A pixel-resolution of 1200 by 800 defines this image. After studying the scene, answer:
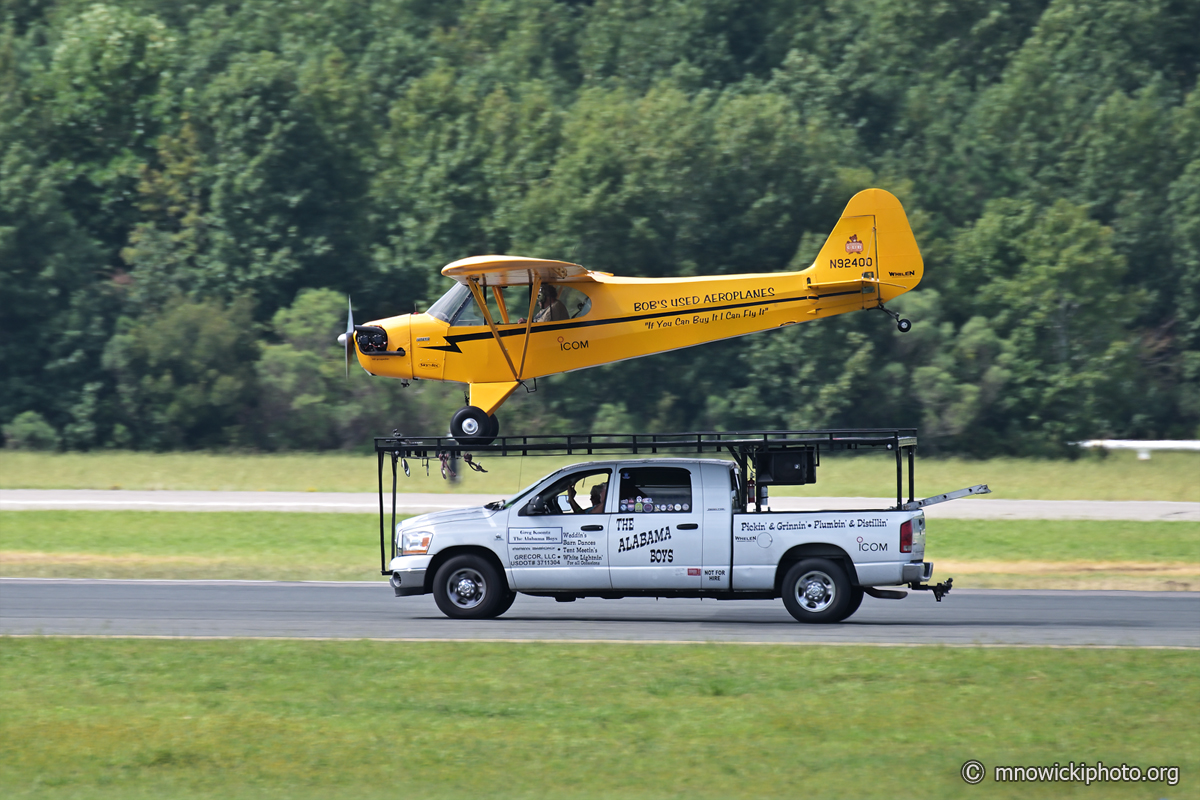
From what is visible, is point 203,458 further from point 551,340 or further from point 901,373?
point 551,340

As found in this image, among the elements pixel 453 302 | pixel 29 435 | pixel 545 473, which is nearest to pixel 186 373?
pixel 29 435

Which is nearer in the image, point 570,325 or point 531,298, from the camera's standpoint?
point 531,298

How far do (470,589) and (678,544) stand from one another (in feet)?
8.40

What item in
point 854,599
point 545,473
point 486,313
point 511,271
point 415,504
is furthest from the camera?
point 545,473

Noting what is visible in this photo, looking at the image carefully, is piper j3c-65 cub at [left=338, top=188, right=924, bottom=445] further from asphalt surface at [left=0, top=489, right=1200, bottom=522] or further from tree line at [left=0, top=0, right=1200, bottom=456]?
tree line at [left=0, top=0, right=1200, bottom=456]

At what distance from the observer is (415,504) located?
3109 cm

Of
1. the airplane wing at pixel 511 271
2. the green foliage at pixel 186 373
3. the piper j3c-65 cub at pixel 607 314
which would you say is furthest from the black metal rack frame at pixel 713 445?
the green foliage at pixel 186 373

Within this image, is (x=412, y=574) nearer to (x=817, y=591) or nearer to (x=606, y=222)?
(x=817, y=591)

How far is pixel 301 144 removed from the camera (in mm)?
55594

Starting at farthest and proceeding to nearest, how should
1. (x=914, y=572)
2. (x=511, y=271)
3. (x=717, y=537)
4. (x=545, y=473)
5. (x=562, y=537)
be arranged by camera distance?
(x=545, y=473)
(x=511, y=271)
(x=562, y=537)
(x=717, y=537)
(x=914, y=572)

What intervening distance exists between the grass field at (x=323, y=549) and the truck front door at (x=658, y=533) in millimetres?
6720

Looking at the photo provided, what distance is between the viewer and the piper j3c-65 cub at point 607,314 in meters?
16.5

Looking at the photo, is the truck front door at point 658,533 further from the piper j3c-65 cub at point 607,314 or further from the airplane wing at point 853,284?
the airplane wing at point 853,284

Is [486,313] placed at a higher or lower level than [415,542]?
higher
